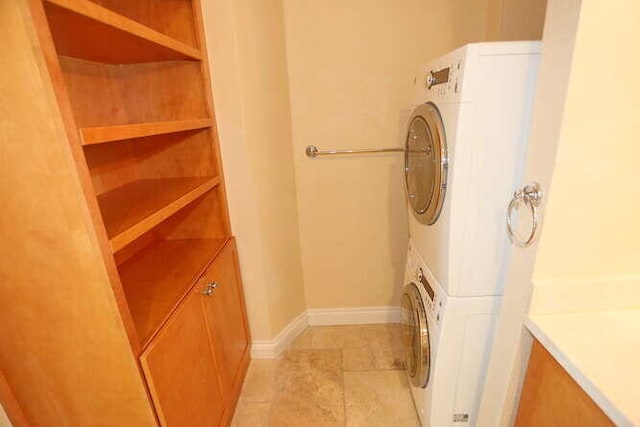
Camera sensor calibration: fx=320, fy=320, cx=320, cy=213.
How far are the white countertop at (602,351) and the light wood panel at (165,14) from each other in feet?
5.56

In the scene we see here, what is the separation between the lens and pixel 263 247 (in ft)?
5.72

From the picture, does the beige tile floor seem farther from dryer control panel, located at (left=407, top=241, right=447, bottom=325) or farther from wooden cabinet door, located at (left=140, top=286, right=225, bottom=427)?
dryer control panel, located at (left=407, top=241, right=447, bottom=325)

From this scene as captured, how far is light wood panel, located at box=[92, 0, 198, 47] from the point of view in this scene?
1383mm

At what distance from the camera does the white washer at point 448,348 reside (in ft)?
3.88

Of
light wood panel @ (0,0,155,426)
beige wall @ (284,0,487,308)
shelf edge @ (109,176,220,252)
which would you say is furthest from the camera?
beige wall @ (284,0,487,308)

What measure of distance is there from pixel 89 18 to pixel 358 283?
1871 millimetres

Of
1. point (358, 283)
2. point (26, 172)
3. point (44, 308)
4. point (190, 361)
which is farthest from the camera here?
point (358, 283)

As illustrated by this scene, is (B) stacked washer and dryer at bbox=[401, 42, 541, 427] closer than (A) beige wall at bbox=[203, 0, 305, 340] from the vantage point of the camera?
Yes

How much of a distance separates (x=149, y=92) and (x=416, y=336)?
165 cm

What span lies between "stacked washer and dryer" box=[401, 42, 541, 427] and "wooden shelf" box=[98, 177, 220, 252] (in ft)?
3.10

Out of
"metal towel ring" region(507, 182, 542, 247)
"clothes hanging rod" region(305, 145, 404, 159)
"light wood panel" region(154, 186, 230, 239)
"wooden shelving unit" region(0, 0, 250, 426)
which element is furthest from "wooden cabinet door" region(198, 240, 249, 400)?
"metal towel ring" region(507, 182, 542, 247)

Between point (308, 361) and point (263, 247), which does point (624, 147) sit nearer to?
point (263, 247)

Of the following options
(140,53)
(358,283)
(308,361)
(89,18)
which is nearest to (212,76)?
(140,53)

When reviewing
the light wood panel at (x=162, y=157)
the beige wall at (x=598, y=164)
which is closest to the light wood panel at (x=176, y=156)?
the light wood panel at (x=162, y=157)
